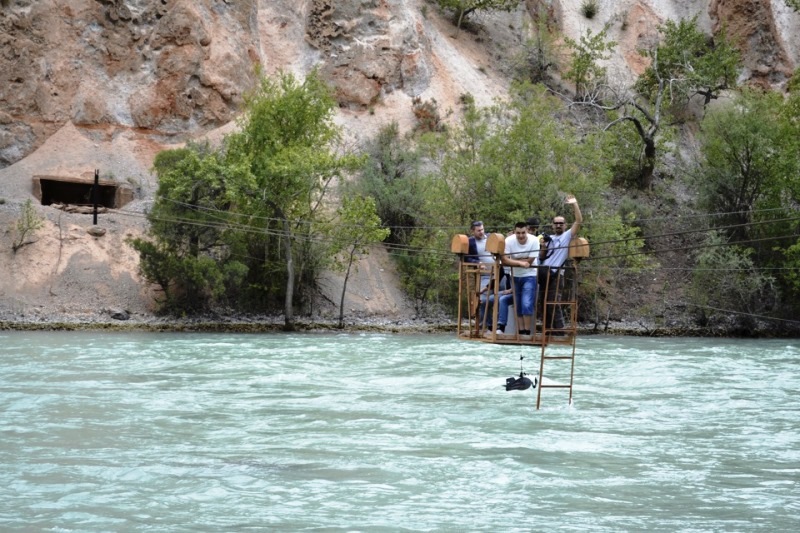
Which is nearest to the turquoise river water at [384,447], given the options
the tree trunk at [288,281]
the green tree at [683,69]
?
the tree trunk at [288,281]

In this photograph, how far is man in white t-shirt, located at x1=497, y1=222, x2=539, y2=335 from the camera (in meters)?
14.4

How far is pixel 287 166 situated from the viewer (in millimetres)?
36875

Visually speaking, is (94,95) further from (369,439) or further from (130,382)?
(369,439)

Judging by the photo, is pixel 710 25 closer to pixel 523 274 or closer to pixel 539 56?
pixel 539 56

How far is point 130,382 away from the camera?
20766 mm

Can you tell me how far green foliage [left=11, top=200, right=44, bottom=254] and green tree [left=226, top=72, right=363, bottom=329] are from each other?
763 cm

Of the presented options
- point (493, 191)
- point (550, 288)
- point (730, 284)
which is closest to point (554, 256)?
point (550, 288)

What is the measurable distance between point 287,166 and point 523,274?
76.7 feet

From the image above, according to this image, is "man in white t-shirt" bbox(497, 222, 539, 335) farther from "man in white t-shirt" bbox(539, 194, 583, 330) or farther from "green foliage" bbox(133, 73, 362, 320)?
"green foliage" bbox(133, 73, 362, 320)

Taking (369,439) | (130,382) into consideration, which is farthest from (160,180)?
(369,439)

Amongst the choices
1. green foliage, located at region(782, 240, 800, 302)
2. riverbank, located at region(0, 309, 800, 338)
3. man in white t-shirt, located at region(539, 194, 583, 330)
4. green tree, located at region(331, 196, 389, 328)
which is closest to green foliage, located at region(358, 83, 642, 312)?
riverbank, located at region(0, 309, 800, 338)

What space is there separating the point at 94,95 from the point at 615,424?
34258 millimetres

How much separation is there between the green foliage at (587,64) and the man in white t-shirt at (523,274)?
1573 inches

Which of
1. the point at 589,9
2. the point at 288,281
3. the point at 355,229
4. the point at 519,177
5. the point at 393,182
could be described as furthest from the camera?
the point at 589,9
